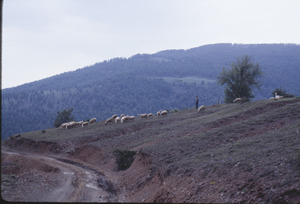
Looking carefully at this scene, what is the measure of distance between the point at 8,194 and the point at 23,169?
14659 mm

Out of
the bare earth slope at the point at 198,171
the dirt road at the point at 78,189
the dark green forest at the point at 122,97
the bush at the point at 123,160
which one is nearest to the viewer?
the bare earth slope at the point at 198,171

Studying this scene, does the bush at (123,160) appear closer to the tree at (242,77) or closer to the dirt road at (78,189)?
the dirt road at (78,189)

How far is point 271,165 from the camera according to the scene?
39.0ft

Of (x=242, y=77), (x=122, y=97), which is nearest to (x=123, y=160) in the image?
(x=242, y=77)

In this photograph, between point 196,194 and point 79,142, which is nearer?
point 196,194

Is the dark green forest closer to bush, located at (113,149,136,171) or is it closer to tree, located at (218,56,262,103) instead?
tree, located at (218,56,262,103)

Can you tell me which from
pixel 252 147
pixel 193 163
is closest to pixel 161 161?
pixel 193 163

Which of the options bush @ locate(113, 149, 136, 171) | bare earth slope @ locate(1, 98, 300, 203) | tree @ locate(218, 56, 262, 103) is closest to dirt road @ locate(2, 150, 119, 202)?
bare earth slope @ locate(1, 98, 300, 203)

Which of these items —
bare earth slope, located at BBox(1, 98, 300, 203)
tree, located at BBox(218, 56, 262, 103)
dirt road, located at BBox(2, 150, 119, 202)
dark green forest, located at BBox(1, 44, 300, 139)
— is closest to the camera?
bare earth slope, located at BBox(1, 98, 300, 203)

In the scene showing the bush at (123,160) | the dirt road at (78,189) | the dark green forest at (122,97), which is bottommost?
the dark green forest at (122,97)

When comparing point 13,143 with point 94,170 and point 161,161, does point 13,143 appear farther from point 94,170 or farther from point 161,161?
point 161,161

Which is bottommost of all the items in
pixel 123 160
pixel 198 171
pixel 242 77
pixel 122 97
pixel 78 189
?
pixel 122 97

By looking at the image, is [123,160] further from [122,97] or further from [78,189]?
[122,97]

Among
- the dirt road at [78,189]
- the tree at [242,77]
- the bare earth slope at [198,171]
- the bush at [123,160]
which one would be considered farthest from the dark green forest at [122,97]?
the dirt road at [78,189]
